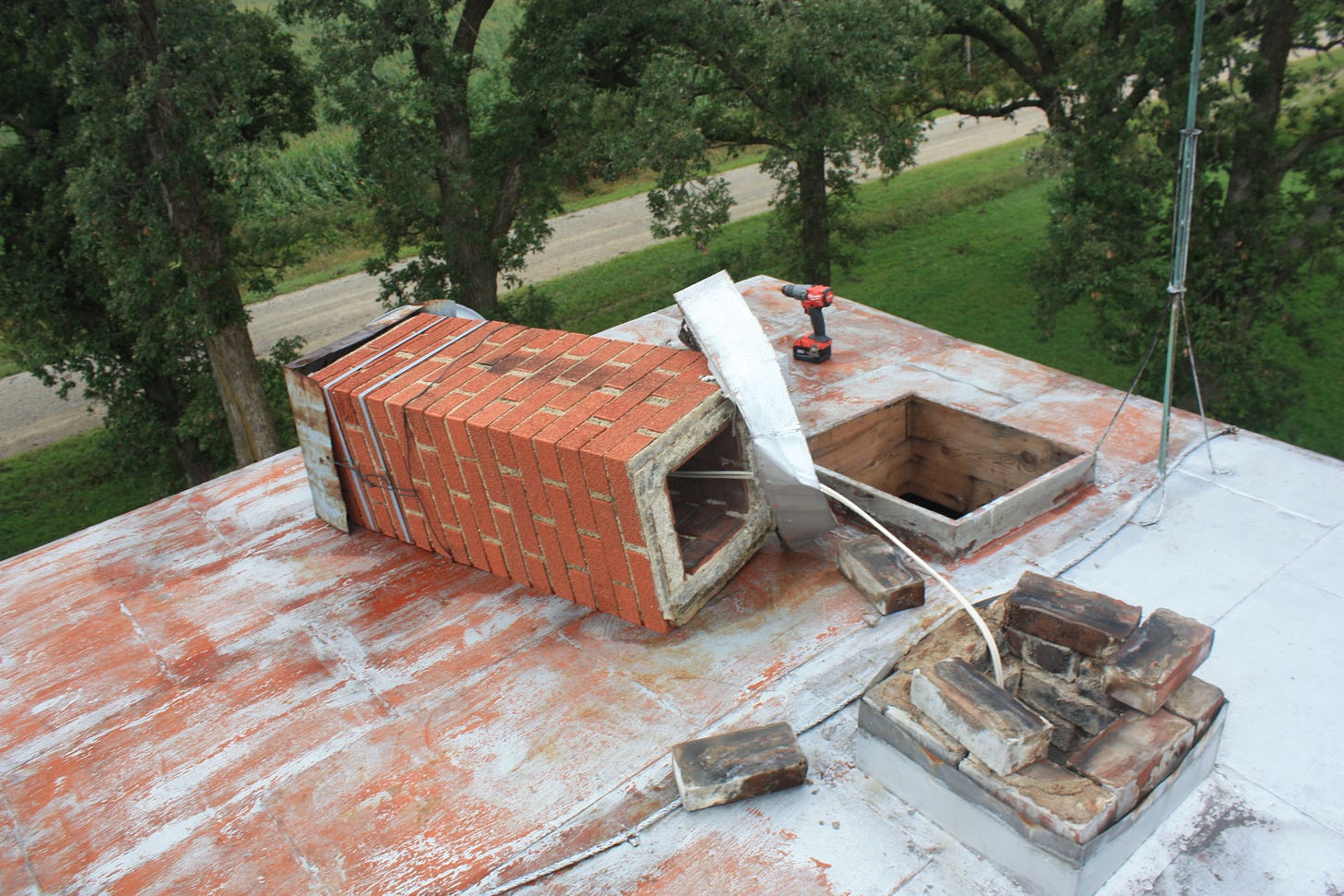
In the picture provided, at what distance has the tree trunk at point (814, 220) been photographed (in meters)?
17.2

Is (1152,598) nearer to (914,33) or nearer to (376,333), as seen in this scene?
(376,333)

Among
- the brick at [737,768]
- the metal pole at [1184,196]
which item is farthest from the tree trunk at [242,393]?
the metal pole at [1184,196]

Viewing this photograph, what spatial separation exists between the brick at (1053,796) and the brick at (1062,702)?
0.48 m

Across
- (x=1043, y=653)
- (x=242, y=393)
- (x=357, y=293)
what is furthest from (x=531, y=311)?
(x=1043, y=653)

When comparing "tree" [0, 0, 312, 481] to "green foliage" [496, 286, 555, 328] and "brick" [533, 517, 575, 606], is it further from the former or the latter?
"brick" [533, 517, 575, 606]

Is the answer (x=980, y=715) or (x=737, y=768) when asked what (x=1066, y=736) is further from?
(x=737, y=768)

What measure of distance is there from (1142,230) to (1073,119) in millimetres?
2092

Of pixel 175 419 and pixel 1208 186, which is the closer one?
pixel 1208 186

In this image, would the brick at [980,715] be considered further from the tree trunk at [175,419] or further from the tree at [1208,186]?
the tree trunk at [175,419]

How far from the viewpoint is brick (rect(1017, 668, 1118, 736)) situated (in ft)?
13.6

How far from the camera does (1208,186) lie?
13.1 m

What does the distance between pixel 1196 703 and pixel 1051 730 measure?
71cm

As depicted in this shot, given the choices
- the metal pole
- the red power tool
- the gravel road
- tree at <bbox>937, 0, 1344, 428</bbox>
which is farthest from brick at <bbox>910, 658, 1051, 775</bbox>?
the gravel road

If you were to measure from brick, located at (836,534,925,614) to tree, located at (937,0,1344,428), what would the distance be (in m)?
8.59
